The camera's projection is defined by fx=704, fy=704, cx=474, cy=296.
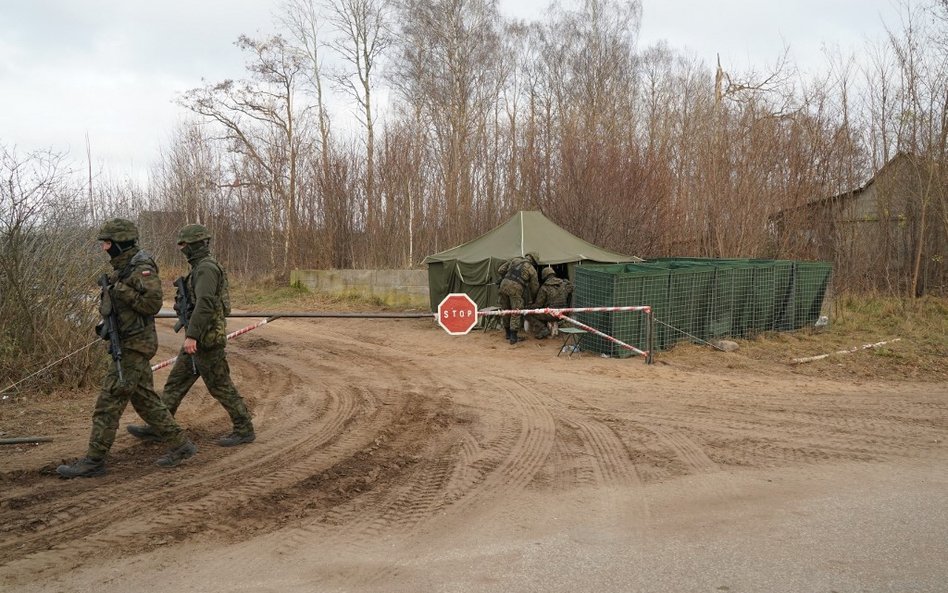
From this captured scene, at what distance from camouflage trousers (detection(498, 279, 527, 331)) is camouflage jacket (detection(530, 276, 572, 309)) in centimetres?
34

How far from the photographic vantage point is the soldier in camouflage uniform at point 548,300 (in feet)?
46.1

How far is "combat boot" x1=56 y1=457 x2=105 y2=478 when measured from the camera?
5.38 metres

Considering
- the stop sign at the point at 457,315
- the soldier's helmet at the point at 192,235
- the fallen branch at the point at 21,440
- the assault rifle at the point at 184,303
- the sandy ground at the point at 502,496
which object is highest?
the soldier's helmet at the point at 192,235

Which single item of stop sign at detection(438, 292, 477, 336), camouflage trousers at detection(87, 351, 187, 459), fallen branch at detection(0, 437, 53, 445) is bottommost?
fallen branch at detection(0, 437, 53, 445)

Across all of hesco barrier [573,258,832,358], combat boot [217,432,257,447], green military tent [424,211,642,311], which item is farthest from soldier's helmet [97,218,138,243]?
green military tent [424,211,642,311]

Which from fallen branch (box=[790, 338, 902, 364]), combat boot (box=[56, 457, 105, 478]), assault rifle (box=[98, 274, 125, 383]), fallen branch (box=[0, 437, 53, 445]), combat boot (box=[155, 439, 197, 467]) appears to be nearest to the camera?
combat boot (box=[56, 457, 105, 478])

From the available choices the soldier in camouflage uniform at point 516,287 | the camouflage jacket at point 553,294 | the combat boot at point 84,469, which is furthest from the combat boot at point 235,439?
the camouflage jacket at point 553,294

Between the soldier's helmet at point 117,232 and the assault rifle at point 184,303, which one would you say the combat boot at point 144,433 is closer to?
the assault rifle at point 184,303

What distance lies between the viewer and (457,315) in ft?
34.0

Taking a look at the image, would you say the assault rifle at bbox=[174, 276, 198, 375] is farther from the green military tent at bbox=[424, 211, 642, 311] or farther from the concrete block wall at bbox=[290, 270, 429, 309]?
the concrete block wall at bbox=[290, 270, 429, 309]

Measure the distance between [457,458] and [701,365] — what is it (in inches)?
254

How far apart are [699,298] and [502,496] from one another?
8.80 metres

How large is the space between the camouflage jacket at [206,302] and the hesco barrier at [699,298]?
24.1ft

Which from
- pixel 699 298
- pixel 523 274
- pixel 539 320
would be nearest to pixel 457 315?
pixel 523 274
